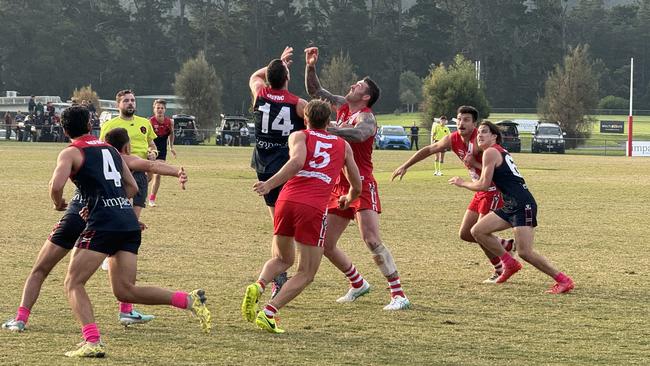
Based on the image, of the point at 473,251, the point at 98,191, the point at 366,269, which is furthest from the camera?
the point at 473,251

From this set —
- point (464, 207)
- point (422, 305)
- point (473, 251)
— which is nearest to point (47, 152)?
point (464, 207)

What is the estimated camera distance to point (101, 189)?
805cm

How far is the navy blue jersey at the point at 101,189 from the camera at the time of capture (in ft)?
26.3

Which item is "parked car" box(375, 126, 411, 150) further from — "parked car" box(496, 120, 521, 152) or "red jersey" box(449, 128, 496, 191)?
"red jersey" box(449, 128, 496, 191)

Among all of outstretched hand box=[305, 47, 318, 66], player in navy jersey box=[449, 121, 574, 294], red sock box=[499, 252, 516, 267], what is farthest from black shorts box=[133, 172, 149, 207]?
red sock box=[499, 252, 516, 267]

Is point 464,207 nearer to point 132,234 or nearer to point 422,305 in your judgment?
point 422,305

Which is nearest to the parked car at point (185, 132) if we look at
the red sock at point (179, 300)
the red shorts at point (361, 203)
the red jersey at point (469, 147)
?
the red jersey at point (469, 147)

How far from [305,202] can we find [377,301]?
85.8 inches

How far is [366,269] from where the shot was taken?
1289 cm

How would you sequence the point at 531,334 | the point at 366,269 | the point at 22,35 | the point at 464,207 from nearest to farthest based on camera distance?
the point at 531,334 < the point at 366,269 < the point at 464,207 < the point at 22,35

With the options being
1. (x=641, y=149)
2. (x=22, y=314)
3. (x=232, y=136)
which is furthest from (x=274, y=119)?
(x=232, y=136)

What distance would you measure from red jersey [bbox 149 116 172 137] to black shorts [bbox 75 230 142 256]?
1195 cm

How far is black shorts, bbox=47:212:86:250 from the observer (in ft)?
27.9

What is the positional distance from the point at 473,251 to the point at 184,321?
21.3ft
